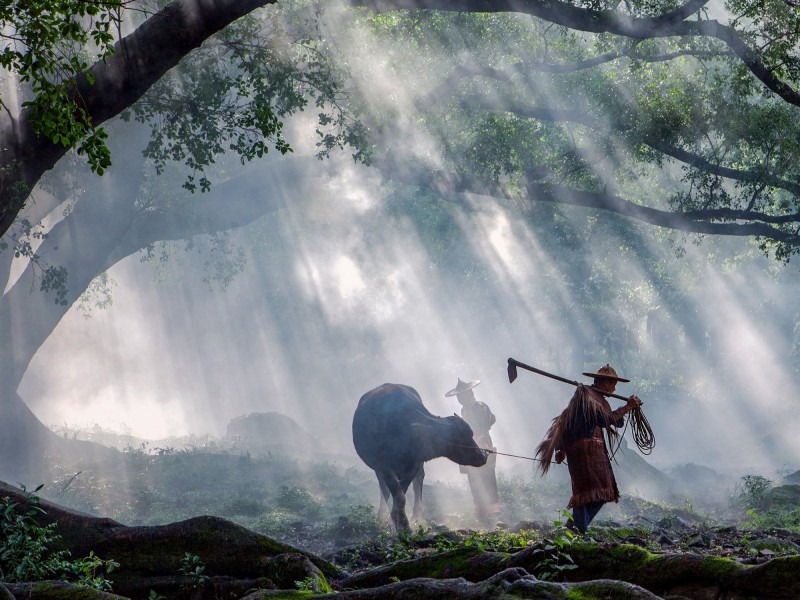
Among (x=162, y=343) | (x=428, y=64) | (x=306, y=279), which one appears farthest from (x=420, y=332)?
(x=428, y=64)

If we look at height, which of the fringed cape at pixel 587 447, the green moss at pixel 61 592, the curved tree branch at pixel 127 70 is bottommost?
the green moss at pixel 61 592

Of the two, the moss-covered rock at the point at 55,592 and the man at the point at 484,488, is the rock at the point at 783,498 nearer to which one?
the man at the point at 484,488

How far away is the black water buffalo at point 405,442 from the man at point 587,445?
5.42 metres

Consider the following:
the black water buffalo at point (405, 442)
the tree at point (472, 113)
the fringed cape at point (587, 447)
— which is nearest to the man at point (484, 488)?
the black water buffalo at point (405, 442)

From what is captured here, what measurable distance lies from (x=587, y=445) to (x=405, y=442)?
21.0 ft

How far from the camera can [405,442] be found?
14680mm

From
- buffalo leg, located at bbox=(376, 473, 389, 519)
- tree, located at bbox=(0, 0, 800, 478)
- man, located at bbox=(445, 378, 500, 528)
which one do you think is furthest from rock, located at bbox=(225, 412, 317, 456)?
buffalo leg, located at bbox=(376, 473, 389, 519)

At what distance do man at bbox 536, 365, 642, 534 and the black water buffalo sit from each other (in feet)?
17.8

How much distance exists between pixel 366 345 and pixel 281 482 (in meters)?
30.3

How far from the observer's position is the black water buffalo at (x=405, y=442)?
14422 millimetres

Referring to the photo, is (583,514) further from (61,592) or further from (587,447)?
(61,592)

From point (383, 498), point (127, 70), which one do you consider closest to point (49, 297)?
point (383, 498)

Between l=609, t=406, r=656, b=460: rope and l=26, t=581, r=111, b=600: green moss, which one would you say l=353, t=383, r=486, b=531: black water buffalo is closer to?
l=609, t=406, r=656, b=460: rope

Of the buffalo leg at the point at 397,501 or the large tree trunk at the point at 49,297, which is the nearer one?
the buffalo leg at the point at 397,501
